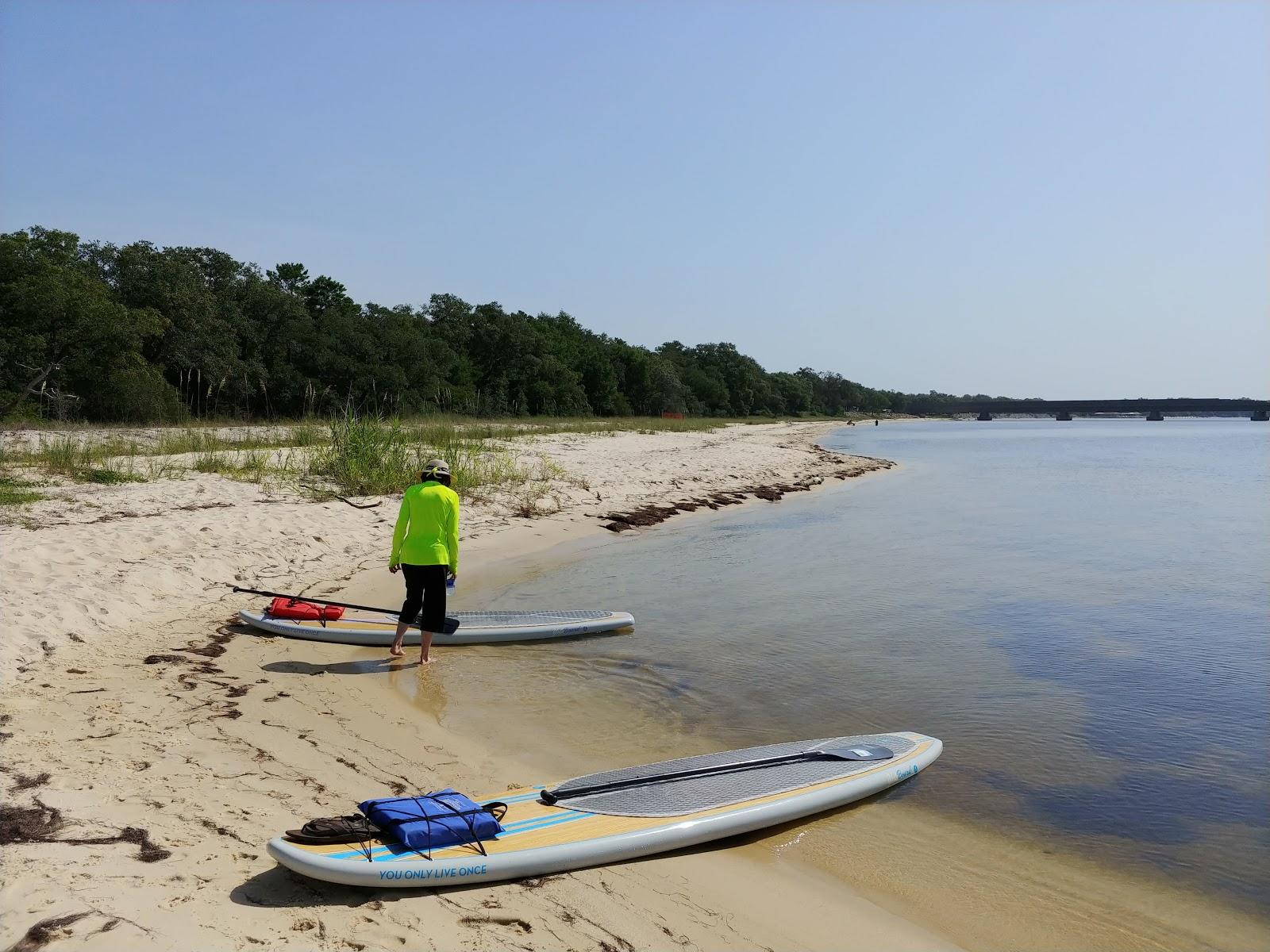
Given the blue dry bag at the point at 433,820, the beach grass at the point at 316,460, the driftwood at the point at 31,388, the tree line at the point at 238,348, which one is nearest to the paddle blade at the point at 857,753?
the blue dry bag at the point at 433,820

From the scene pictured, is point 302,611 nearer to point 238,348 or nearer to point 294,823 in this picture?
point 294,823

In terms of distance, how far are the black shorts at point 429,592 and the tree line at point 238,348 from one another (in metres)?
18.0

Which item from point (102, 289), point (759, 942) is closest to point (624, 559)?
A: point (759, 942)

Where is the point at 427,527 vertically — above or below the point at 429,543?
above

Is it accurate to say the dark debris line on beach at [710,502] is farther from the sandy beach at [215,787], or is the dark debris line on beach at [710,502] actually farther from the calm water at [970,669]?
the sandy beach at [215,787]

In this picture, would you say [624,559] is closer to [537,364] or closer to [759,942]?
[759,942]

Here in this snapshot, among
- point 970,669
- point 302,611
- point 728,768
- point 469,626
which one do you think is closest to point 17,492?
point 302,611

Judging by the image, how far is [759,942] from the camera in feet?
12.1

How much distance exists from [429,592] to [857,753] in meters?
3.92

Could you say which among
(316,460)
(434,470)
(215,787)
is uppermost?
(434,470)

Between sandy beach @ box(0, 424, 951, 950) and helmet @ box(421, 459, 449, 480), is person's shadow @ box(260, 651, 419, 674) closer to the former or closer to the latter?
sandy beach @ box(0, 424, 951, 950)

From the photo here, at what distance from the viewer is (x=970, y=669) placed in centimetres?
850

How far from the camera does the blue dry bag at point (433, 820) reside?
12.7 ft

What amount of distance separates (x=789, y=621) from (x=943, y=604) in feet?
8.40
